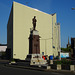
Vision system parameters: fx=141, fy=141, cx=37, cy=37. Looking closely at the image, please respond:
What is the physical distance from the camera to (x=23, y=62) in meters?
24.6

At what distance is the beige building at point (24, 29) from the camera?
63.4 m

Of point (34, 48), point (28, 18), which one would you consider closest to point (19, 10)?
point (28, 18)

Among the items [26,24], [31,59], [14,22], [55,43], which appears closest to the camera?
[31,59]

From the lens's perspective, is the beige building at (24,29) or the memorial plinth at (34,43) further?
the beige building at (24,29)

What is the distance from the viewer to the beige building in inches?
2495

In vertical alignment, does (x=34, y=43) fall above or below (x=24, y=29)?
below

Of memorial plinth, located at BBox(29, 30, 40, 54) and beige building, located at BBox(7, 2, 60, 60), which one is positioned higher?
beige building, located at BBox(7, 2, 60, 60)

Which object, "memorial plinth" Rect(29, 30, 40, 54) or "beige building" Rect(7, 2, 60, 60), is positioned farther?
"beige building" Rect(7, 2, 60, 60)

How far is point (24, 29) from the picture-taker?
6769cm

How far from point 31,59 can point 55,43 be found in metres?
66.1

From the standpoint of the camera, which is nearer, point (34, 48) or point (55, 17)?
point (34, 48)

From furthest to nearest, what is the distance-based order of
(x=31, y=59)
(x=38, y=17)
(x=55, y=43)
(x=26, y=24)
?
(x=55, y=43)
(x=38, y=17)
(x=26, y=24)
(x=31, y=59)

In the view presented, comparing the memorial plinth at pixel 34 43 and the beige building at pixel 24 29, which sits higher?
the beige building at pixel 24 29

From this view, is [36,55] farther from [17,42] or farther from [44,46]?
[44,46]
